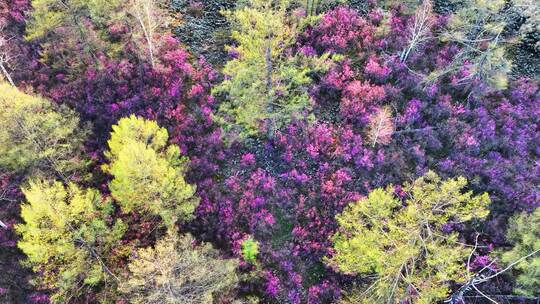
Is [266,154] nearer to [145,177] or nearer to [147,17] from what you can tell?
[145,177]

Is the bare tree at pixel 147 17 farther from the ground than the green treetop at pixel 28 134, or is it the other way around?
the bare tree at pixel 147 17

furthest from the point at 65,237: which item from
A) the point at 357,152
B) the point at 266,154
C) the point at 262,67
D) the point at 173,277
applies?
the point at 357,152

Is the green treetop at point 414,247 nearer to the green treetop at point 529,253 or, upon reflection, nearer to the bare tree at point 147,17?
the green treetop at point 529,253

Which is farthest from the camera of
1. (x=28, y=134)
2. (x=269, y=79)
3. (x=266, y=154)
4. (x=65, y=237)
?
(x=266, y=154)

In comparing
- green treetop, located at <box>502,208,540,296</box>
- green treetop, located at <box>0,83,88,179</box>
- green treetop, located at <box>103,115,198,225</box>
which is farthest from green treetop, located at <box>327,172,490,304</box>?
green treetop, located at <box>0,83,88,179</box>

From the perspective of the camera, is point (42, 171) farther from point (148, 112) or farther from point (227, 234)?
point (227, 234)

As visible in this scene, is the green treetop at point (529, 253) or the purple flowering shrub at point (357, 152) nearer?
the green treetop at point (529, 253)

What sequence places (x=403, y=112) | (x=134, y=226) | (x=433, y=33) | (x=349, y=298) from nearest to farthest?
1. (x=349, y=298)
2. (x=134, y=226)
3. (x=403, y=112)
4. (x=433, y=33)

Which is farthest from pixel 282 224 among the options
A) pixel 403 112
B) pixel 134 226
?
pixel 403 112

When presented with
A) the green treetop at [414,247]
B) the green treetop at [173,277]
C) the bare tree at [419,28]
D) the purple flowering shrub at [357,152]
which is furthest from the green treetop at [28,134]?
the bare tree at [419,28]
